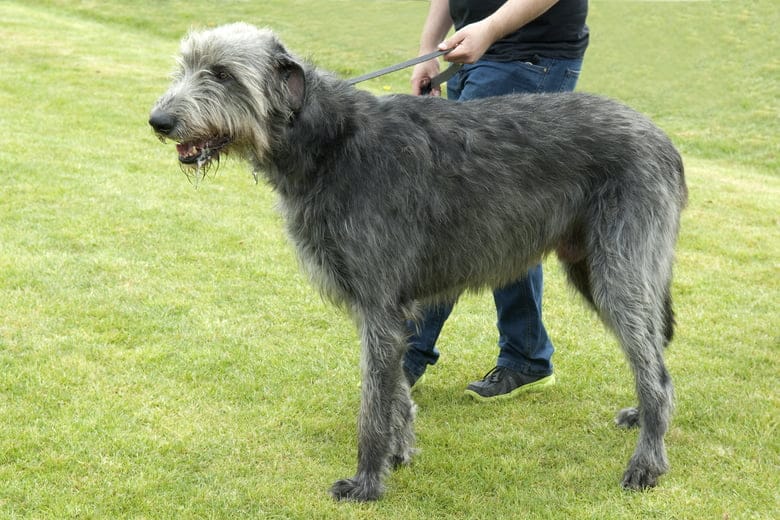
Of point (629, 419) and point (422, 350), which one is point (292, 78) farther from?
point (629, 419)

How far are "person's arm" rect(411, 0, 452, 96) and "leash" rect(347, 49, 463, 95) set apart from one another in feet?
0.36

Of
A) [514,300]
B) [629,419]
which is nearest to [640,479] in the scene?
[629,419]

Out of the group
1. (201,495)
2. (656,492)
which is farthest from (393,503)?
(656,492)

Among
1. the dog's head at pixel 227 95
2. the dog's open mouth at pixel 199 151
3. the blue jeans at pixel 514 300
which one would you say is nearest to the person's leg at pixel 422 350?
the blue jeans at pixel 514 300

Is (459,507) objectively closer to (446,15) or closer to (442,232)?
(442,232)

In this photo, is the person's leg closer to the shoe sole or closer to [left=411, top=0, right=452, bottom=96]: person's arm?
the shoe sole

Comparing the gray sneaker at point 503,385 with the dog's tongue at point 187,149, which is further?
the gray sneaker at point 503,385

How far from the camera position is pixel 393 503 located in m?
4.21

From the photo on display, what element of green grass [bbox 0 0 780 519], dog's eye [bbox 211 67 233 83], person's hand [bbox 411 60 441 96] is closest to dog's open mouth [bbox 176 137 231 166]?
dog's eye [bbox 211 67 233 83]

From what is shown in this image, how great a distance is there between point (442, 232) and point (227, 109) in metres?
1.24

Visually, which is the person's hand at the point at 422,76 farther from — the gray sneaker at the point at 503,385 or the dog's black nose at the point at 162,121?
the dog's black nose at the point at 162,121

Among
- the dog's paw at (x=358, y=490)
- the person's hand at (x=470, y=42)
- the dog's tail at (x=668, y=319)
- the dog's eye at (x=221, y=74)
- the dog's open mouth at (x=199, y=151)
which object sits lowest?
the dog's paw at (x=358, y=490)

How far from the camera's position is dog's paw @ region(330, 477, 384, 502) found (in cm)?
418

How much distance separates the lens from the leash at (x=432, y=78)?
14.8 feet
